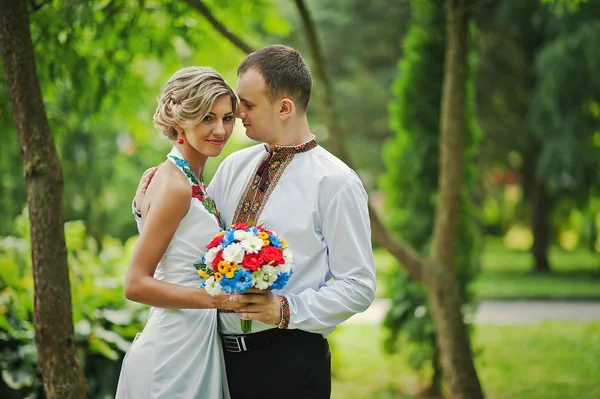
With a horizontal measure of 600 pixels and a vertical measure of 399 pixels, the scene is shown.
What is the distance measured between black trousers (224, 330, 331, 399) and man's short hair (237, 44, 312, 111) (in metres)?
1.00

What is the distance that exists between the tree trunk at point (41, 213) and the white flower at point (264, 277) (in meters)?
1.47

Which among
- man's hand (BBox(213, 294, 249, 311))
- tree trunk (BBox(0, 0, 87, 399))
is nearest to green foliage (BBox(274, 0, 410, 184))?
tree trunk (BBox(0, 0, 87, 399))

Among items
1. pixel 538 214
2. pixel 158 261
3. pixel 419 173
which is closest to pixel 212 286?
pixel 158 261

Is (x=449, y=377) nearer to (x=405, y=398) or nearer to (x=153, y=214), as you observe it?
(x=405, y=398)

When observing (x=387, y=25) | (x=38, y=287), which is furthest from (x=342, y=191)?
(x=387, y=25)

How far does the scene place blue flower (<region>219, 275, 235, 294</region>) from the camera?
2.45 meters

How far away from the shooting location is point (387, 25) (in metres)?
19.1

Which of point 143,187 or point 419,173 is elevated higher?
point 419,173

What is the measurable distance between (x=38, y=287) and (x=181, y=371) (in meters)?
1.10

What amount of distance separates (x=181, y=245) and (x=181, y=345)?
1.31 feet

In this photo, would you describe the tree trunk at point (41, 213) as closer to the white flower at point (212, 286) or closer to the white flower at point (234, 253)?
the white flower at point (212, 286)

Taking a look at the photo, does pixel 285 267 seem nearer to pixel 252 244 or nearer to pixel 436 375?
pixel 252 244

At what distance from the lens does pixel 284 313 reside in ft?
8.84

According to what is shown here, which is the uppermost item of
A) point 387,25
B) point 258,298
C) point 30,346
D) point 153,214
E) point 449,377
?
point 387,25
